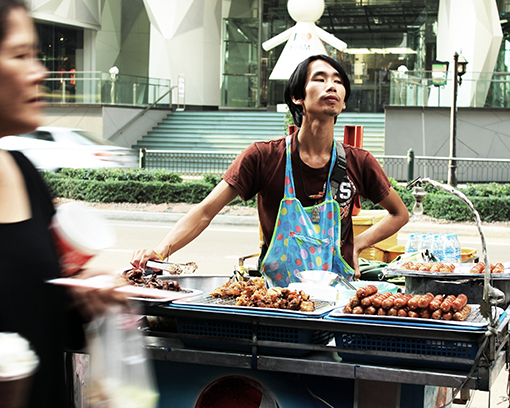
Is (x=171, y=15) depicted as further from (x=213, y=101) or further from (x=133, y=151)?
(x=133, y=151)

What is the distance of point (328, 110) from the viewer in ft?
11.1

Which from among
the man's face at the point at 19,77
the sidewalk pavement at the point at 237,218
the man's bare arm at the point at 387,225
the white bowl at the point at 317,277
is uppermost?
the man's face at the point at 19,77

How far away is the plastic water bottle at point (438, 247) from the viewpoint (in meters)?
3.96

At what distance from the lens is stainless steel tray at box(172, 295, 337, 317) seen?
8.21 ft

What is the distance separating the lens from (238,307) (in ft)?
8.47

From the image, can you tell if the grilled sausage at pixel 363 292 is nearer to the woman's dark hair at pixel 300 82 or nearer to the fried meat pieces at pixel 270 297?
the fried meat pieces at pixel 270 297

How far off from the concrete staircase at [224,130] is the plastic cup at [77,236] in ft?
73.7

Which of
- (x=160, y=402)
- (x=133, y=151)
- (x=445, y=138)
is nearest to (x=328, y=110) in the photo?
(x=160, y=402)

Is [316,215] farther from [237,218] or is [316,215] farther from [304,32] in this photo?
[304,32]

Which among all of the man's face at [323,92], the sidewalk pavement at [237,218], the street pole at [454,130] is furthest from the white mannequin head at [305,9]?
the man's face at [323,92]

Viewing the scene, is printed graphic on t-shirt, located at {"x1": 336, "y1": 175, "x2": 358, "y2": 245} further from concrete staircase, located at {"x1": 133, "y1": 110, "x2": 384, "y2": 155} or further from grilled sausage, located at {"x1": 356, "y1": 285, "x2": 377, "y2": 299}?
concrete staircase, located at {"x1": 133, "y1": 110, "x2": 384, "y2": 155}

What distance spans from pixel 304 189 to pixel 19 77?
7.05ft

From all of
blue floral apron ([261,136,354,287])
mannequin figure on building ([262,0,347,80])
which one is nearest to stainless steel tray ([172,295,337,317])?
blue floral apron ([261,136,354,287])

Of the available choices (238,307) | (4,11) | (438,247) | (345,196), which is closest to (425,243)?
(438,247)
